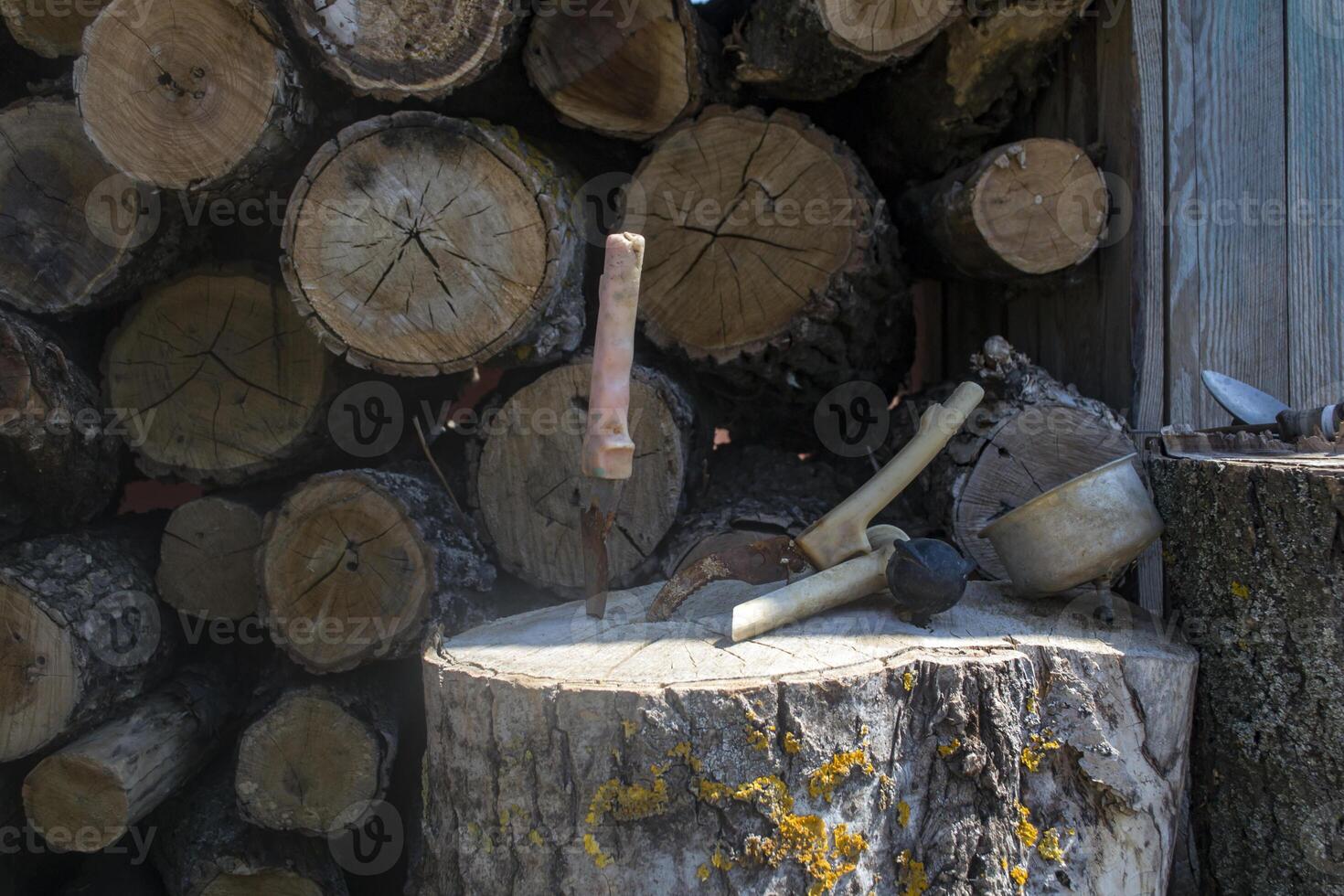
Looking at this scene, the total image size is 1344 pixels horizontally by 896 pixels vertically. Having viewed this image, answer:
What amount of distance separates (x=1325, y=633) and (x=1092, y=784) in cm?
46

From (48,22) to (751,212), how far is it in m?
→ 1.87

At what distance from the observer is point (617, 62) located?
2312 millimetres

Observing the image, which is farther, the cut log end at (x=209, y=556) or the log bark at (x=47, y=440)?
the cut log end at (x=209, y=556)

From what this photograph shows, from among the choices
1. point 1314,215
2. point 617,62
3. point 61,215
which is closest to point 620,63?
point 617,62

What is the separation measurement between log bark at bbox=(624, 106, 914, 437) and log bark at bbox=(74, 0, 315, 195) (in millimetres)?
904

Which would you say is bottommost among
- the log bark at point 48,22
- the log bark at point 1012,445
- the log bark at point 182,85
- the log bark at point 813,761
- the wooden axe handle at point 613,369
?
the log bark at point 813,761

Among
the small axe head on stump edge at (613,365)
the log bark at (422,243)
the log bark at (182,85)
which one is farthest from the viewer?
the log bark at (422,243)

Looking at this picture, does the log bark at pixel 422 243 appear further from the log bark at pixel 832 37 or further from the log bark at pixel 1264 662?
the log bark at pixel 1264 662

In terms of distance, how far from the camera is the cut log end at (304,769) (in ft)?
7.78

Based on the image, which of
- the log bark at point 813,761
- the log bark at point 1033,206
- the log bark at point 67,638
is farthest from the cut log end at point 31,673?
the log bark at point 1033,206

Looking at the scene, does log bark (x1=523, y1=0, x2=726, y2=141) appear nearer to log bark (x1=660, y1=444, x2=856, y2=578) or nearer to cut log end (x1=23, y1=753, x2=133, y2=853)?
log bark (x1=660, y1=444, x2=856, y2=578)

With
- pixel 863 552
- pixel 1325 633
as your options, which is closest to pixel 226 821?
pixel 863 552

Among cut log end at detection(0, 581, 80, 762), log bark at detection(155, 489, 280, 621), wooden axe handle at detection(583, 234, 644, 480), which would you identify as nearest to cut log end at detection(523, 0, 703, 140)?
wooden axe handle at detection(583, 234, 644, 480)

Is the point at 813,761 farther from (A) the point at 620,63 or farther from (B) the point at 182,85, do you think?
(B) the point at 182,85
